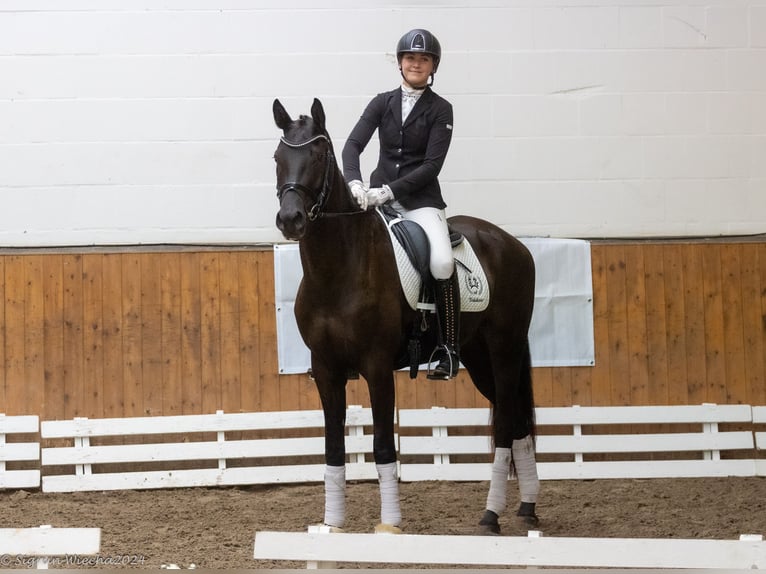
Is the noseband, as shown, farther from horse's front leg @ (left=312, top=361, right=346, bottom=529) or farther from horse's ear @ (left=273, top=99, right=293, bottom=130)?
horse's front leg @ (left=312, top=361, right=346, bottom=529)

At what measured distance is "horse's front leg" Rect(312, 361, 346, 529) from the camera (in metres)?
4.86

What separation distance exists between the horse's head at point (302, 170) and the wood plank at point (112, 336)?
11.6ft

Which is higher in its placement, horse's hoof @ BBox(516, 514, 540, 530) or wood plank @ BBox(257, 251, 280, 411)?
wood plank @ BBox(257, 251, 280, 411)

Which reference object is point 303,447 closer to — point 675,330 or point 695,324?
point 675,330

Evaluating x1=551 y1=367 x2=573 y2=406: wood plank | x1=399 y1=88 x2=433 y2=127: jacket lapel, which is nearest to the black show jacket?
x1=399 y1=88 x2=433 y2=127: jacket lapel

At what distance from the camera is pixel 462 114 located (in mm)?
7922

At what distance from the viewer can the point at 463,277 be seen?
209 inches

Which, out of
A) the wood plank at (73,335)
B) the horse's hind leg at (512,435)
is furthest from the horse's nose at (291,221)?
the wood plank at (73,335)

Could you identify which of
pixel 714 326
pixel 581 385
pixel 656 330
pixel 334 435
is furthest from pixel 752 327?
pixel 334 435

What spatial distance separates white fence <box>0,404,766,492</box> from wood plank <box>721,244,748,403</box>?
0.32 metres

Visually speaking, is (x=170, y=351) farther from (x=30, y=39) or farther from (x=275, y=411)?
(x=30, y=39)

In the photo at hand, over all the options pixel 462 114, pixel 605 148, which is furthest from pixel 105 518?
pixel 605 148

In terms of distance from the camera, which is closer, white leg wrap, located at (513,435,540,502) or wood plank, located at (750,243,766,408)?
white leg wrap, located at (513,435,540,502)

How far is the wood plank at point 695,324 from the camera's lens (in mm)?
7949
